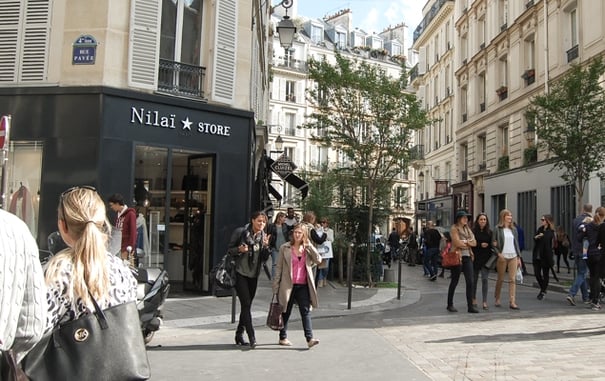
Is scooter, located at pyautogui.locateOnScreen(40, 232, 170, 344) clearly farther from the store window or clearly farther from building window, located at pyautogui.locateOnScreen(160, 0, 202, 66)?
building window, located at pyautogui.locateOnScreen(160, 0, 202, 66)

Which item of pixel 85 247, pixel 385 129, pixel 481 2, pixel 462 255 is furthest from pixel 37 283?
pixel 481 2

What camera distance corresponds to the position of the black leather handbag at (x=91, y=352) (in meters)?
2.21

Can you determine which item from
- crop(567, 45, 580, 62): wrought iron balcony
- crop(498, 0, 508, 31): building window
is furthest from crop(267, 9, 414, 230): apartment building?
crop(567, 45, 580, 62): wrought iron balcony

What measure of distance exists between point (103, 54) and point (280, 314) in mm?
6672

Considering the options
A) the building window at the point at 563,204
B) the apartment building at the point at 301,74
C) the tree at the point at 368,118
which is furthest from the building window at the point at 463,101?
the tree at the point at 368,118

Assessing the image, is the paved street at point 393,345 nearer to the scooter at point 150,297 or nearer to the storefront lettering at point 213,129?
the scooter at point 150,297

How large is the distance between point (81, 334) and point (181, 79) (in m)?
10.5

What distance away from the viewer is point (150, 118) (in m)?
11.4

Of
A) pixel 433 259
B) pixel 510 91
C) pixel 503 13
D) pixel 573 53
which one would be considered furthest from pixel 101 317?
pixel 503 13

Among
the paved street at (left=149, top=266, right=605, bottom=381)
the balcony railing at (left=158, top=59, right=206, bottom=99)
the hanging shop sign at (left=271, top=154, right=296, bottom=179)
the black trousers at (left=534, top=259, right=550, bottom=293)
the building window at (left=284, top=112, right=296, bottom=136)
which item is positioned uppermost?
the building window at (left=284, top=112, right=296, bottom=136)

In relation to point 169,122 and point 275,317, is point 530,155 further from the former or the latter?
point 275,317

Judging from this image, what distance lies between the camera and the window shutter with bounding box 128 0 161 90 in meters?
11.3

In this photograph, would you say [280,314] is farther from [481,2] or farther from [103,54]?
[481,2]

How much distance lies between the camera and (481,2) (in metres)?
31.4
